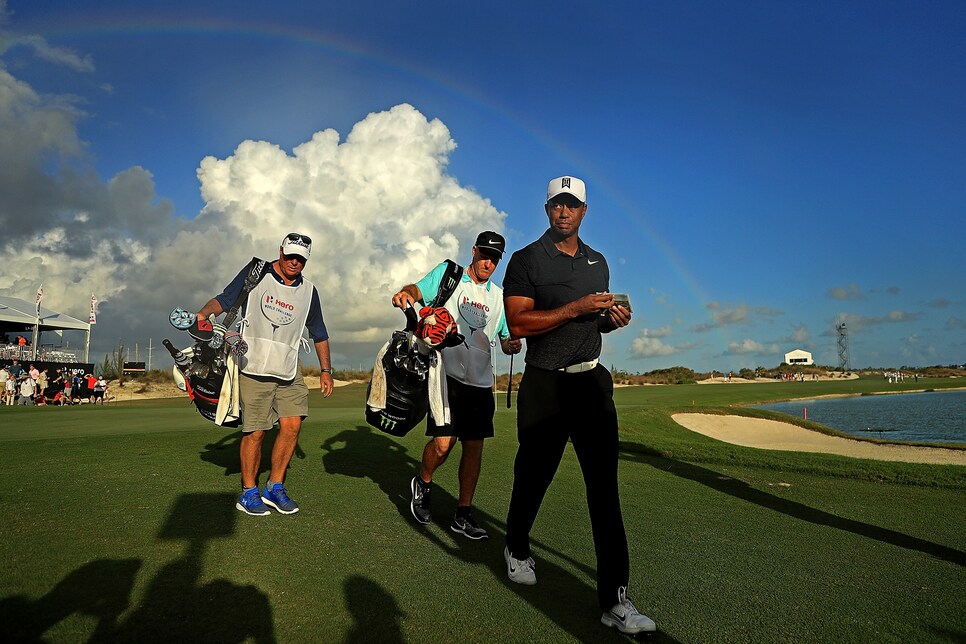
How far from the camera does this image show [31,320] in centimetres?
4853

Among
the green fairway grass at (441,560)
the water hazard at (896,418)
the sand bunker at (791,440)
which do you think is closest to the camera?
the green fairway grass at (441,560)

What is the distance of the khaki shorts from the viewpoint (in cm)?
550

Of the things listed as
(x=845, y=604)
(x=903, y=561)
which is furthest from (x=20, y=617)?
(x=903, y=561)

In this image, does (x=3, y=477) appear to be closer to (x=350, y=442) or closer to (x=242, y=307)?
(x=242, y=307)

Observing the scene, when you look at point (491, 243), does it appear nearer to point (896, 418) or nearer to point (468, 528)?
point (468, 528)

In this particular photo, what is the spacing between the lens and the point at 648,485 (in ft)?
23.1

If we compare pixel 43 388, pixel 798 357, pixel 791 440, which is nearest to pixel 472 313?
pixel 791 440

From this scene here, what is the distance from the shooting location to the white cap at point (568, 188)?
3.78 meters

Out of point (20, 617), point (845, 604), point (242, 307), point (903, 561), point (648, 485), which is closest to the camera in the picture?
point (20, 617)

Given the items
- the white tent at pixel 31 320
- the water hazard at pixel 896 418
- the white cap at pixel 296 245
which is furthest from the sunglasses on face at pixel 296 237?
the white tent at pixel 31 320

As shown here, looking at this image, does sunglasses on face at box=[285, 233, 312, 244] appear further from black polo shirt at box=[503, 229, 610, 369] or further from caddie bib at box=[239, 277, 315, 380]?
black polo shirt at box=[503, 229, 610, 369]

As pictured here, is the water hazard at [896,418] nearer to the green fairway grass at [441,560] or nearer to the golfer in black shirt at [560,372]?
the green fairway grass at [441,560]

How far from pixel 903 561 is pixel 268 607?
3.98 m

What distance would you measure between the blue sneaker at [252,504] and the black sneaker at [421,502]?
3.85 feet
